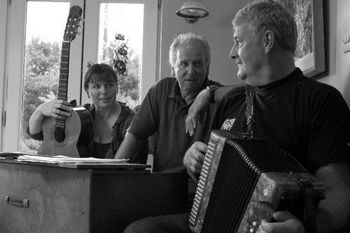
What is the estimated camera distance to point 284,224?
81 centimetres

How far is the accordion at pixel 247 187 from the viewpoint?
81 cm

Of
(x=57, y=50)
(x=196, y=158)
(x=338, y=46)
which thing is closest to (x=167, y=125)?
(x=196, y=158)

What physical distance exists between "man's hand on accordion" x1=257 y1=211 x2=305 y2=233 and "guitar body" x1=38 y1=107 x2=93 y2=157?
1.45 meters

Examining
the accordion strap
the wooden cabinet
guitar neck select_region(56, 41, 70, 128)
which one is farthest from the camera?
guitar neck select_region(56, 41, 70, 128)

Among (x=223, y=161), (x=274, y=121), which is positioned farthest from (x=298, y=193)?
(x=274, y=121)

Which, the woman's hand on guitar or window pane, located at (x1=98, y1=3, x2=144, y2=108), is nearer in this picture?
the woman's hand on guitar

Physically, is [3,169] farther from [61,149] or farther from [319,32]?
Result: [319,32]

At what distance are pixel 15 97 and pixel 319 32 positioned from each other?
2.28 metres

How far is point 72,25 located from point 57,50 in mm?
775

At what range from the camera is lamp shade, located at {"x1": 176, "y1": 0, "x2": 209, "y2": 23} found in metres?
2.64

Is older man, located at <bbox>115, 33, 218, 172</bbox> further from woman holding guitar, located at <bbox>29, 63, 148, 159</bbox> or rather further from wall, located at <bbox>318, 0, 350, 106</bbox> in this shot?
wall, located at <bbox>318, 0, 350, 106</bbox>

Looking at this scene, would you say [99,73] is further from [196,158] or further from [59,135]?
[196,158]

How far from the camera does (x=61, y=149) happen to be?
85.0 inches

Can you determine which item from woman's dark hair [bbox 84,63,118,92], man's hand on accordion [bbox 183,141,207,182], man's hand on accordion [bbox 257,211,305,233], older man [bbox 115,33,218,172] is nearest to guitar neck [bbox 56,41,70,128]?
woman's dark hair [bbox 84,63,118,92]
